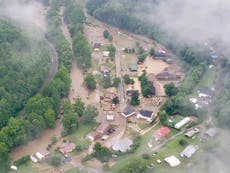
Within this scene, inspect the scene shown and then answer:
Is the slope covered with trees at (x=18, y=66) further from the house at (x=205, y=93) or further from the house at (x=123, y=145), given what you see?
the house at (x=205, y=93)

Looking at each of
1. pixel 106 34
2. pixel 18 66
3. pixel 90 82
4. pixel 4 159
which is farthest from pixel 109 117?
pixel 106 34

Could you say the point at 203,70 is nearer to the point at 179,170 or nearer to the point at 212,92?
the point at 212,92

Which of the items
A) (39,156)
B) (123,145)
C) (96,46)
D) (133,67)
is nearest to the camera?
(39,156)

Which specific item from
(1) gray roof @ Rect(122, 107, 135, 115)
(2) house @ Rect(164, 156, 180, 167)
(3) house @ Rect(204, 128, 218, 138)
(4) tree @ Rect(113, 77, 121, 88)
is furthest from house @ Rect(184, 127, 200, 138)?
(4) tree @ Rect(113, 77, 121, 88)

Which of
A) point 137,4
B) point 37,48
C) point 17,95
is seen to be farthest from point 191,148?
point 137,4

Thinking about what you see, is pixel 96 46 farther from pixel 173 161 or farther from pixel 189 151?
pixel 173 161

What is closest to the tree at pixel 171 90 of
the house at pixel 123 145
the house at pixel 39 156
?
the house at pixel 123 145
